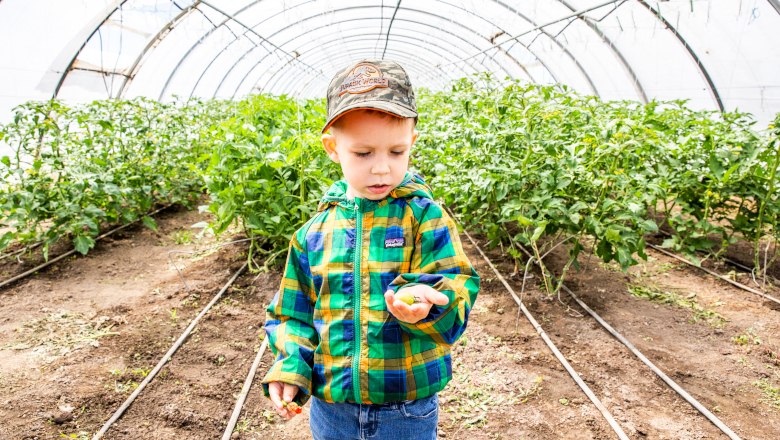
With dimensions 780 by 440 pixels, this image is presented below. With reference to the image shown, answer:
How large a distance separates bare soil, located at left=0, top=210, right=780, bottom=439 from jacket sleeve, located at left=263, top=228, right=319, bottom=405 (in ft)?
4.36

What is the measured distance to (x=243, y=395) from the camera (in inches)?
101

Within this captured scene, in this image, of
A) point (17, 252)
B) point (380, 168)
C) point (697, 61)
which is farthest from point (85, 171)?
point (697, 61)

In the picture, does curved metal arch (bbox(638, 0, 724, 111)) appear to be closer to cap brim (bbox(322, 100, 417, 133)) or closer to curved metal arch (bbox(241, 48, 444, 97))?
cap brim (bbox(322, 100, 417, 133))

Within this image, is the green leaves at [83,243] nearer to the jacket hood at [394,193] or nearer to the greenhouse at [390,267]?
the greenhouse at [390,267]

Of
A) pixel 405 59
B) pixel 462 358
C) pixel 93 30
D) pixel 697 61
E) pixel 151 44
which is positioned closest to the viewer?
pixel 462 358

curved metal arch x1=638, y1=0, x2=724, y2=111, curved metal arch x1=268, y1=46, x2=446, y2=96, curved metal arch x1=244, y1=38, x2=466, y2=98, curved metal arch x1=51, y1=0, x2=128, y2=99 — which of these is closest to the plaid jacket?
curved metal arch x1=51, y1=0, x2=128, y2=99

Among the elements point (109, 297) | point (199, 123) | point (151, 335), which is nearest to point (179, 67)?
point (199, 123)

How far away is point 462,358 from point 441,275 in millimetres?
2107

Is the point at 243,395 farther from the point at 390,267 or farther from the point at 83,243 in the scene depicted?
the point at 83,243

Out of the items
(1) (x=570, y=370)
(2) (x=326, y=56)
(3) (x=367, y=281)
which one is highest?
(2) (x=326, y=56)

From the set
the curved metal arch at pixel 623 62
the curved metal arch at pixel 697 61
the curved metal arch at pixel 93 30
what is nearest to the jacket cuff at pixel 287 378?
the curved metal arch at pixel 93 30

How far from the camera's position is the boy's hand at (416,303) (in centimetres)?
95

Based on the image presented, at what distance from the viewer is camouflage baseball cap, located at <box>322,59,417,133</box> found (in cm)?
105

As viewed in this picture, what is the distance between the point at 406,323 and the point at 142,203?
5.10m
